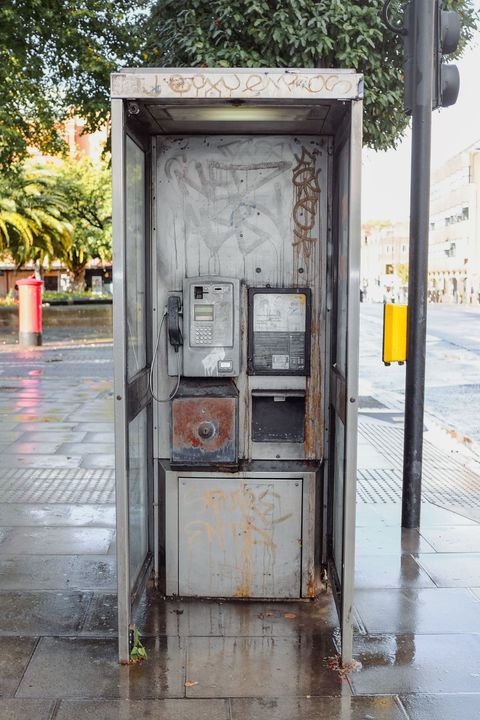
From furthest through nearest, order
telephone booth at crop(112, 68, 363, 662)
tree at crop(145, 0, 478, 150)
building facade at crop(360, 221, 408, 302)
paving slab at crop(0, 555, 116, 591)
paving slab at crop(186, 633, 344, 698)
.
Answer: building facade at crop(360, 221, 408, 302) < tree at crop(145, 0, 478, 150) < paving slab at crop(0, 555, 116, 591) < telephone booth at crop(112, 68, 363, 662) < paving slab at crop(186, 633, 344, 698)

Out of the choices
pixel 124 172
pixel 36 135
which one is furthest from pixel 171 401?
pixel 36 135

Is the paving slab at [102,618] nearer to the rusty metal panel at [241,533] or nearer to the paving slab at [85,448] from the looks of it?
the rusty metal panel at [241,533]

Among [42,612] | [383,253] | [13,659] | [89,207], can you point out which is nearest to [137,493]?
[42,612]

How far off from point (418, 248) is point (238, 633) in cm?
289

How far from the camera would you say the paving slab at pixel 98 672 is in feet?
11.5

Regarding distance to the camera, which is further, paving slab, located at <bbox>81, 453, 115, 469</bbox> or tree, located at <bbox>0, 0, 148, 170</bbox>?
tree, located at <bbox>0, 0, 148, 170</bbox>

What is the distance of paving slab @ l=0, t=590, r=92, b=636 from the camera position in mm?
4121

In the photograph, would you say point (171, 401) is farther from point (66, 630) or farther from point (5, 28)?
point (5, 28)

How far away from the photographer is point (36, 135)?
47.8 ft

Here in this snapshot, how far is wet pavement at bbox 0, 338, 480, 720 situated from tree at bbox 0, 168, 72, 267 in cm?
2160

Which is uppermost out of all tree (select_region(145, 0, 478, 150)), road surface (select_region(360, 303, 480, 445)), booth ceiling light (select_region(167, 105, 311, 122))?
tree (select_region(145, 0, 478, 150))

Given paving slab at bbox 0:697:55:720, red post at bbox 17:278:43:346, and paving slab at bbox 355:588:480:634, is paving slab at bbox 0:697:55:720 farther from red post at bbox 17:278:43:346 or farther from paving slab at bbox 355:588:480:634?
red post at bbox 17:278:43:346

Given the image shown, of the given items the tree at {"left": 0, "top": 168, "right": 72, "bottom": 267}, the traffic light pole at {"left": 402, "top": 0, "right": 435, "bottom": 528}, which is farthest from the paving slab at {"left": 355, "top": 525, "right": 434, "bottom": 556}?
the tree at {"left": 0, "top": 168, "right": 72, "bottom": 267}

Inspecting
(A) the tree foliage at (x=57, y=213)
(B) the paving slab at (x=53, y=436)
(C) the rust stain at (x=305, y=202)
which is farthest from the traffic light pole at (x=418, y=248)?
(A) the tree foliage at (x=57, y=213)
